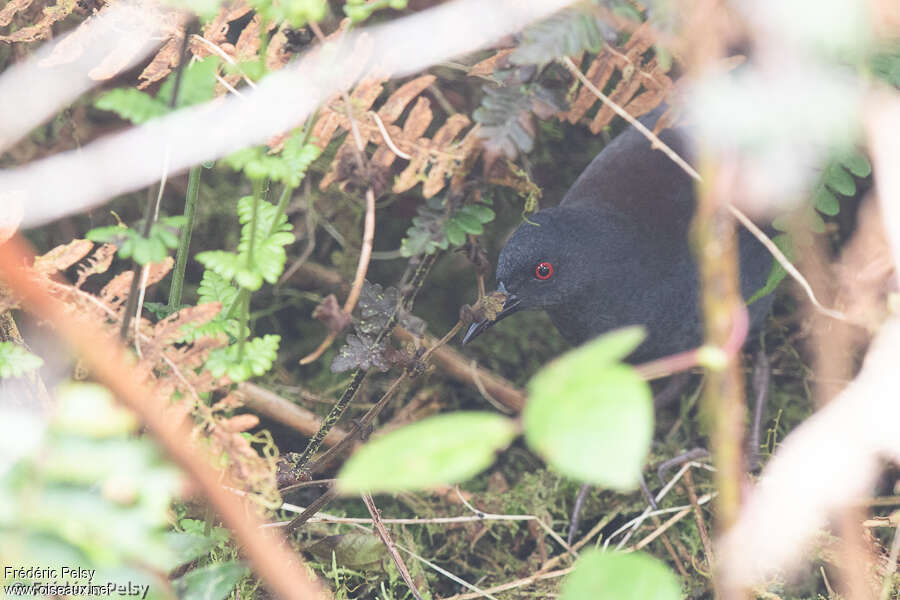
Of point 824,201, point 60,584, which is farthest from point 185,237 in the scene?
point 824,201

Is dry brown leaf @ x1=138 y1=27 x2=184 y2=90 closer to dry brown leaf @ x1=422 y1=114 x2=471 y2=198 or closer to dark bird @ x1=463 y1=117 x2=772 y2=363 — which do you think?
dry brown leaf @ x1=422 y1=114 x2=471 y2=198

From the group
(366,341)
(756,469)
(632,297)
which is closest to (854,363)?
(756,469)

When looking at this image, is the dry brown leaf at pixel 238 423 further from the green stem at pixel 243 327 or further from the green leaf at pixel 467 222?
the green leaf at pixel 467 222

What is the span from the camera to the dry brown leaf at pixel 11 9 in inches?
88.7

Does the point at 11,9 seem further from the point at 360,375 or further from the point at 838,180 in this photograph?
the point at 838,180

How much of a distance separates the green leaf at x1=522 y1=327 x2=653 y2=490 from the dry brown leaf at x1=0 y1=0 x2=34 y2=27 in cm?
197

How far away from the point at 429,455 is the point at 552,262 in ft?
6.74

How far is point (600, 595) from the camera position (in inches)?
41.6

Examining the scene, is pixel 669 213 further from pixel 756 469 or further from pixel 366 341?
pixel 366 341

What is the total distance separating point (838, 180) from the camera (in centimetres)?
261

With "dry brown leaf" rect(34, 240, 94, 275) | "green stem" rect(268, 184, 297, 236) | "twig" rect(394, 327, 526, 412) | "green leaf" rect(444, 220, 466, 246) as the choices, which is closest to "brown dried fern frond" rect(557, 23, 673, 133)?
"green leaf" rect(444, 220, 466, 246)

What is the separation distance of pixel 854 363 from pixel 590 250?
4.18 feet

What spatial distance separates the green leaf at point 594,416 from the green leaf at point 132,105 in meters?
0.87

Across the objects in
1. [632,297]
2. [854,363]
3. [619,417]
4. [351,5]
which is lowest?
[854,363]
